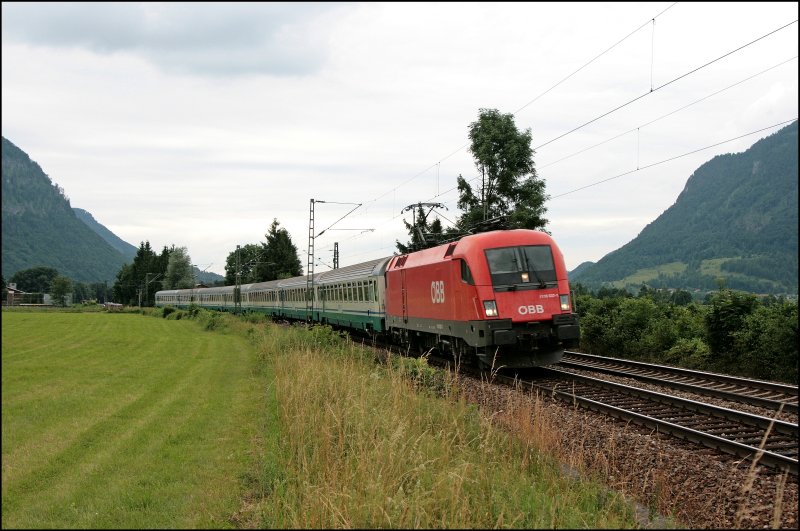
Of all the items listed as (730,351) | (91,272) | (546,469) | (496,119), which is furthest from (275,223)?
(546,469)

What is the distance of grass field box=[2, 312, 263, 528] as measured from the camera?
5.32 m

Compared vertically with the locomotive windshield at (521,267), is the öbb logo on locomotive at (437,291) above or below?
below

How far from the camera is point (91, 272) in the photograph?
94.0 m

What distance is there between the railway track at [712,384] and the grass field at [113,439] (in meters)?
8.37

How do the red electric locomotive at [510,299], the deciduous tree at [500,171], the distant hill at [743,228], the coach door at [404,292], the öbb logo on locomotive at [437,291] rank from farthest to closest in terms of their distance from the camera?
the deciduous tree at [500,171], the coach door at [404,292], the öbb logo on locomotive at [437,291], the red electric locomotive at [510,299], the distant hill at [743,228]

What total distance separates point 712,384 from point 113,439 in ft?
38.5

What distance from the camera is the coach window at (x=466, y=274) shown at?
14703 millimetres

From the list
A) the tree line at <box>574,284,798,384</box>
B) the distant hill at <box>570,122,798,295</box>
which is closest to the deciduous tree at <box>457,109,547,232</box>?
the distant hill at <box>570,122,798,295</box>

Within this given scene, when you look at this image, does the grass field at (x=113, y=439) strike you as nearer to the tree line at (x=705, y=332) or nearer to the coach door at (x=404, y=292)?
the coach door at (x=404, y=292)

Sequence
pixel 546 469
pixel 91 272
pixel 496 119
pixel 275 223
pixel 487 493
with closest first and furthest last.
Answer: pixel 487 493 → pixel 546 469 → pixel 496 119 → pixel 91 272 → pixel 275 223

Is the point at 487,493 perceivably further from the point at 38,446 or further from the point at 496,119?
the point at 496,119

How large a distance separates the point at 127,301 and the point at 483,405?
129694mm

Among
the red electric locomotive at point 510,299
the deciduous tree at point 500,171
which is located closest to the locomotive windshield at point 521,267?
the red electric locomotive at point 510,299

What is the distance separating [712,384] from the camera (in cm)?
1377
